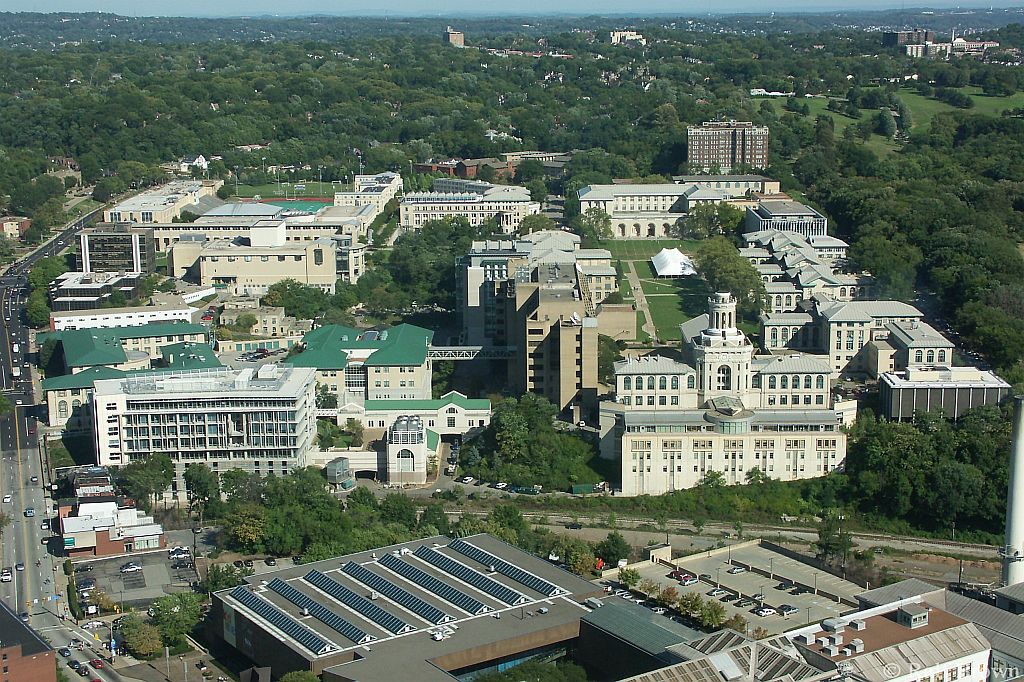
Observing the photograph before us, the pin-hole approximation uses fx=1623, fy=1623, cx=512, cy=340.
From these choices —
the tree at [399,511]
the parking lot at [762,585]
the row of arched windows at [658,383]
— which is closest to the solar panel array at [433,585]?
the tree at [399,511]

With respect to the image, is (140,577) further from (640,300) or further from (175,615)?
(640,300)

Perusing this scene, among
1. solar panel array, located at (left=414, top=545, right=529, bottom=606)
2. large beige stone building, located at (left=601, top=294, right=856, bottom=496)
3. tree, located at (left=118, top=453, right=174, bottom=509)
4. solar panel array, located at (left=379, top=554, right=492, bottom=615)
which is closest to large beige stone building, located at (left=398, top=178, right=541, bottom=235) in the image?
large beige stone building, located at (left=601, top=294, right=856, bottom=496)

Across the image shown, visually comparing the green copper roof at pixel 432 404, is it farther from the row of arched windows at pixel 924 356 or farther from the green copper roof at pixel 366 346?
the row of arched windows at pixel 924 356

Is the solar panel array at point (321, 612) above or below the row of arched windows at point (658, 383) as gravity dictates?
below

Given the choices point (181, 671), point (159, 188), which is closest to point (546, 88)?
point (159, 188)

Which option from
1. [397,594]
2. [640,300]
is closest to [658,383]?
[397,594]

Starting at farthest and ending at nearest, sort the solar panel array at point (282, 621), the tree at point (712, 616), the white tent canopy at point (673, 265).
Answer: the white tent canopy at point (673, 265) → the tree at point (712, 616) → the solar panel array at point (282, 621)

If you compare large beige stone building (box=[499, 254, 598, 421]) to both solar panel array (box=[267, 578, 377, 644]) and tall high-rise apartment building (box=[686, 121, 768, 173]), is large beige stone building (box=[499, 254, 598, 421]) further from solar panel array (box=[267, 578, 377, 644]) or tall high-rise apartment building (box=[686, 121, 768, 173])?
tall high-rise apartment building (box=[686, 121, 768, 173])
